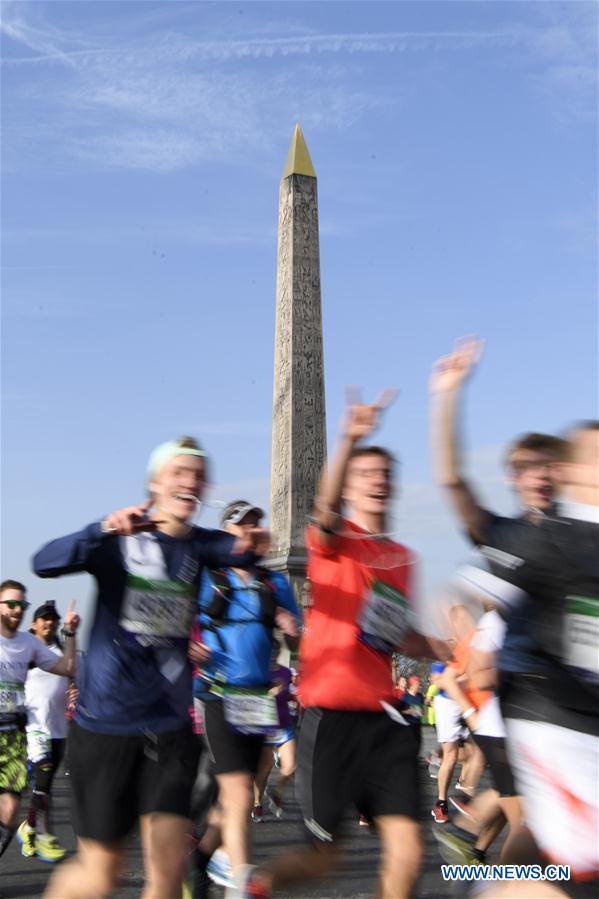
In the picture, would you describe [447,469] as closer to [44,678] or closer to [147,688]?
[147,688]

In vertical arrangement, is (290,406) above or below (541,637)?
above

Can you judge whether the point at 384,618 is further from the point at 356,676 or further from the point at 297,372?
the point at 297,372

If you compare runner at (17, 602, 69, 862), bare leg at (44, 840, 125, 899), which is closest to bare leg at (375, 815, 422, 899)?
bare leg at (44, 840, 125, 899)

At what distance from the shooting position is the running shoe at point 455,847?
240 inches

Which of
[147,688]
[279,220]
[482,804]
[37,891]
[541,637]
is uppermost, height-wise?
[279,220]

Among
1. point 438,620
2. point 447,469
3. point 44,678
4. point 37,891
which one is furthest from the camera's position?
point 44,678

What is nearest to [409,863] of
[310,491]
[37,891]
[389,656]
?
[389,656]

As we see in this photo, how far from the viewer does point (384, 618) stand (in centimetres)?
524

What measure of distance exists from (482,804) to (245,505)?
78.3 inches

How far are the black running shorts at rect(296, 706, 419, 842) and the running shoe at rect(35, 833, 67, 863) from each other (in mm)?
4480

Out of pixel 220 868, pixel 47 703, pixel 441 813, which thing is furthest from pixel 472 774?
pixel 220 868

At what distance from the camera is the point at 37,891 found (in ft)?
25.8

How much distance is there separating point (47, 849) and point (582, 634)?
6489mm

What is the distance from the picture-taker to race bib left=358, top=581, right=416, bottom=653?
520cm
